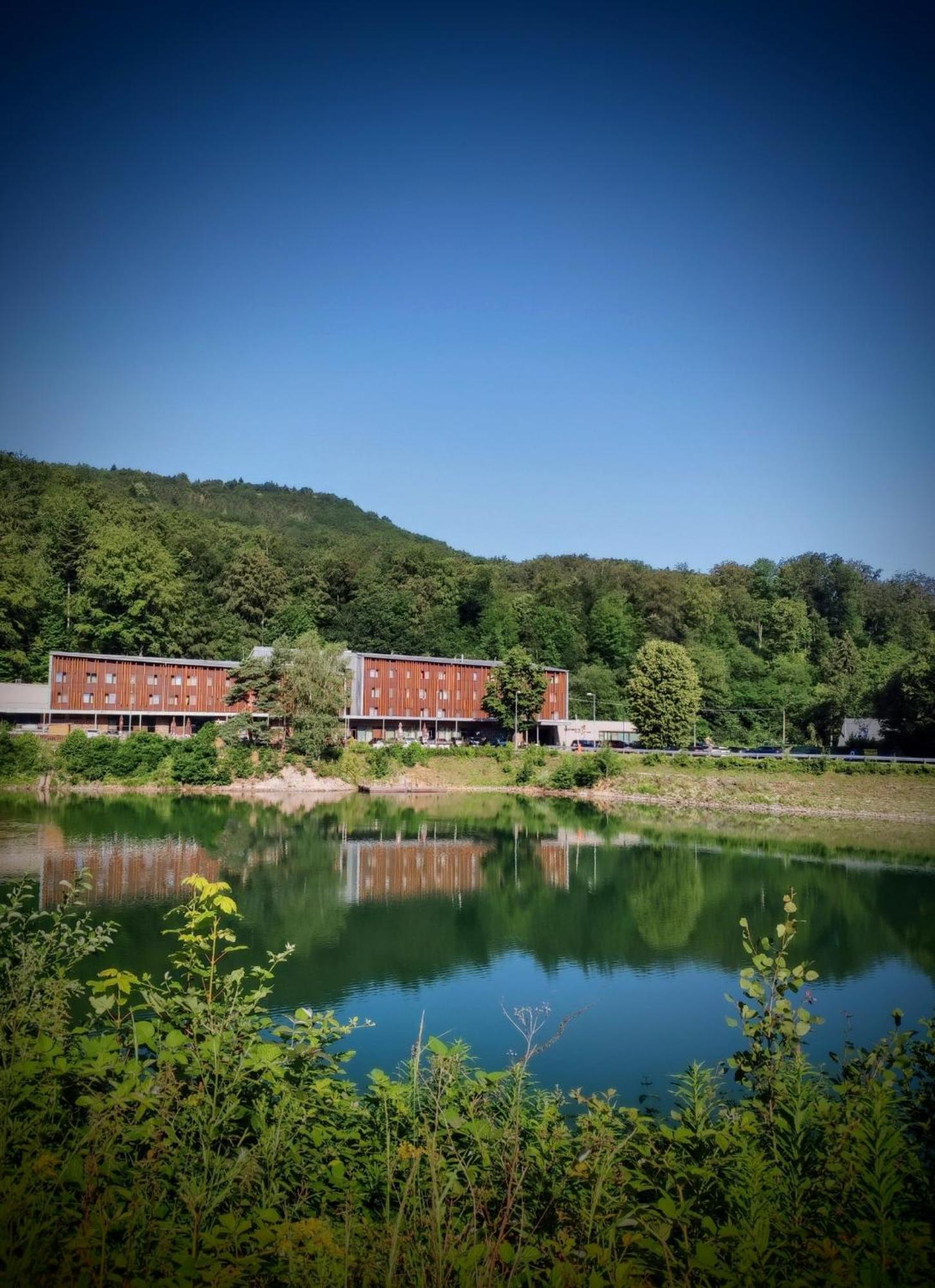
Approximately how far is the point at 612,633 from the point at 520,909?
2282 inches

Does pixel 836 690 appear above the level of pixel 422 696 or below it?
above

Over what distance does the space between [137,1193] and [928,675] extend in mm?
54033

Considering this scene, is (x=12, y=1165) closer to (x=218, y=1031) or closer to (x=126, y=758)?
(x=218, y=1031)

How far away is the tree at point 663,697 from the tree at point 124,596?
3382 cm

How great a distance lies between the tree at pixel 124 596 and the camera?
6109cm

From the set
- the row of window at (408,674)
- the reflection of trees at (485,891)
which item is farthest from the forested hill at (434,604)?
the reflection of trees at (485,891)

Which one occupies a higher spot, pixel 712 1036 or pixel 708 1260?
pixel 708 1260

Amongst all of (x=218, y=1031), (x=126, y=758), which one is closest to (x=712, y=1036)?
(x=218, y=1031)

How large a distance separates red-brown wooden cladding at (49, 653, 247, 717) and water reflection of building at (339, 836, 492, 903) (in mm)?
25009

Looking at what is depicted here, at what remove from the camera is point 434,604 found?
3191 inches

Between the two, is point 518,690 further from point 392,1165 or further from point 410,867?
point 392,1165

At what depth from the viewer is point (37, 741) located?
152 ft

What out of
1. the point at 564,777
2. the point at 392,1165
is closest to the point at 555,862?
the point at 564,777

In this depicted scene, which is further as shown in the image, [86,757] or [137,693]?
[137,693]
